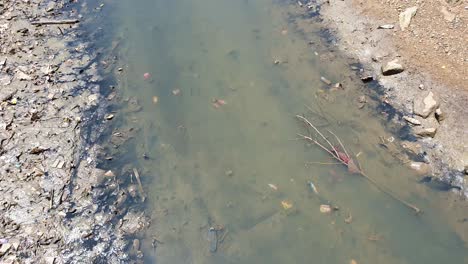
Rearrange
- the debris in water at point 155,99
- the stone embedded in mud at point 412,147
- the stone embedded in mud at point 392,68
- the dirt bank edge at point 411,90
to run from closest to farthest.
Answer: the dirt bank edge at point 411,90
the stone embedded in mud at point 412,147
the stone embedded in mud at point 392,68
the debris in water at point 155,99

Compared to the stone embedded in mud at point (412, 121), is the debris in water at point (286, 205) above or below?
below

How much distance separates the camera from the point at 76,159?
467 centimetres

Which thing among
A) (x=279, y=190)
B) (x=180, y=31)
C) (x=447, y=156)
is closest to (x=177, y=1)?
(x=180, y=31)

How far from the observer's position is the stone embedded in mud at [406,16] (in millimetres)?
5691

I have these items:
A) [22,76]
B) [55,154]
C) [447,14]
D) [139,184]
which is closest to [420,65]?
A: [447,14]

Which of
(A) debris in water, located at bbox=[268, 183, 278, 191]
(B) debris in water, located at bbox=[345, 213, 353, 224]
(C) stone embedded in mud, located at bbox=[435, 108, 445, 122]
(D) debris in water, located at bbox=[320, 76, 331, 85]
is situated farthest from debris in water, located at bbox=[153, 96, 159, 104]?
(C) stone embedded in mud, located at bbox=[435, 108, 445, 122]

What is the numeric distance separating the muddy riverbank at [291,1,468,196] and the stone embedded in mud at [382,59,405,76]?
0.01m

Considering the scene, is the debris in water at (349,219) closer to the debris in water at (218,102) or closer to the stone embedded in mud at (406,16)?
the debris in water at (218,102)

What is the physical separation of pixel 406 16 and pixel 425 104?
162cm

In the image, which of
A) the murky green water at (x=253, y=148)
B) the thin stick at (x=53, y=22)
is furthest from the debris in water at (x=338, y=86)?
the thin stick at (x=53, y=22)

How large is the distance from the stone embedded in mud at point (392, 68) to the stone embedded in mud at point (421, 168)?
1.37m

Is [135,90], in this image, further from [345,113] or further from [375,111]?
[375,111]

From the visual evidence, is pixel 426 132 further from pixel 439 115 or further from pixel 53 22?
pixel 53 22

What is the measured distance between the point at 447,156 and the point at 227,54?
3153 millimetres
